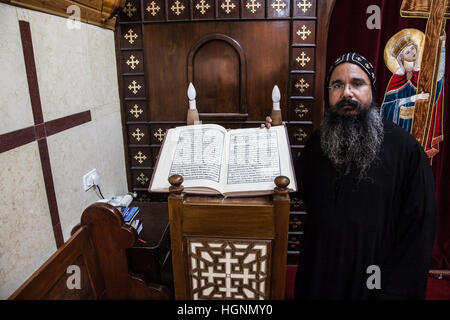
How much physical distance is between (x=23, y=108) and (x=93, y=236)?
2.20 ft

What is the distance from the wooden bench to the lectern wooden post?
0.30m

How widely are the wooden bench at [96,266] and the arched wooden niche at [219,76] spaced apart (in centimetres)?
122

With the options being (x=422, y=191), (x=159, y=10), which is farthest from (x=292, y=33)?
(x=422, y=191)

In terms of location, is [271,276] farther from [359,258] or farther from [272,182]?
[359,258]

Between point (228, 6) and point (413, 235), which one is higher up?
point (228, 6)

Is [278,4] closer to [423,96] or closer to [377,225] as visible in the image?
[423,96]

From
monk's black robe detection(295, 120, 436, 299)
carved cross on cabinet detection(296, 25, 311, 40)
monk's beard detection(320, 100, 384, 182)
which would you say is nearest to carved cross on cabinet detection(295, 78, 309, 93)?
carved cross on cabinet detection(296, 25, 311, 40)

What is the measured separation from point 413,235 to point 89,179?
185cm

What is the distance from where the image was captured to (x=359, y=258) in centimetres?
154

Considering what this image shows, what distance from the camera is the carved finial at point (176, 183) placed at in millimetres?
1184

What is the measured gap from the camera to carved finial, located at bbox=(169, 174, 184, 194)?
3.88ft

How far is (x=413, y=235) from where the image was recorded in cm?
145
